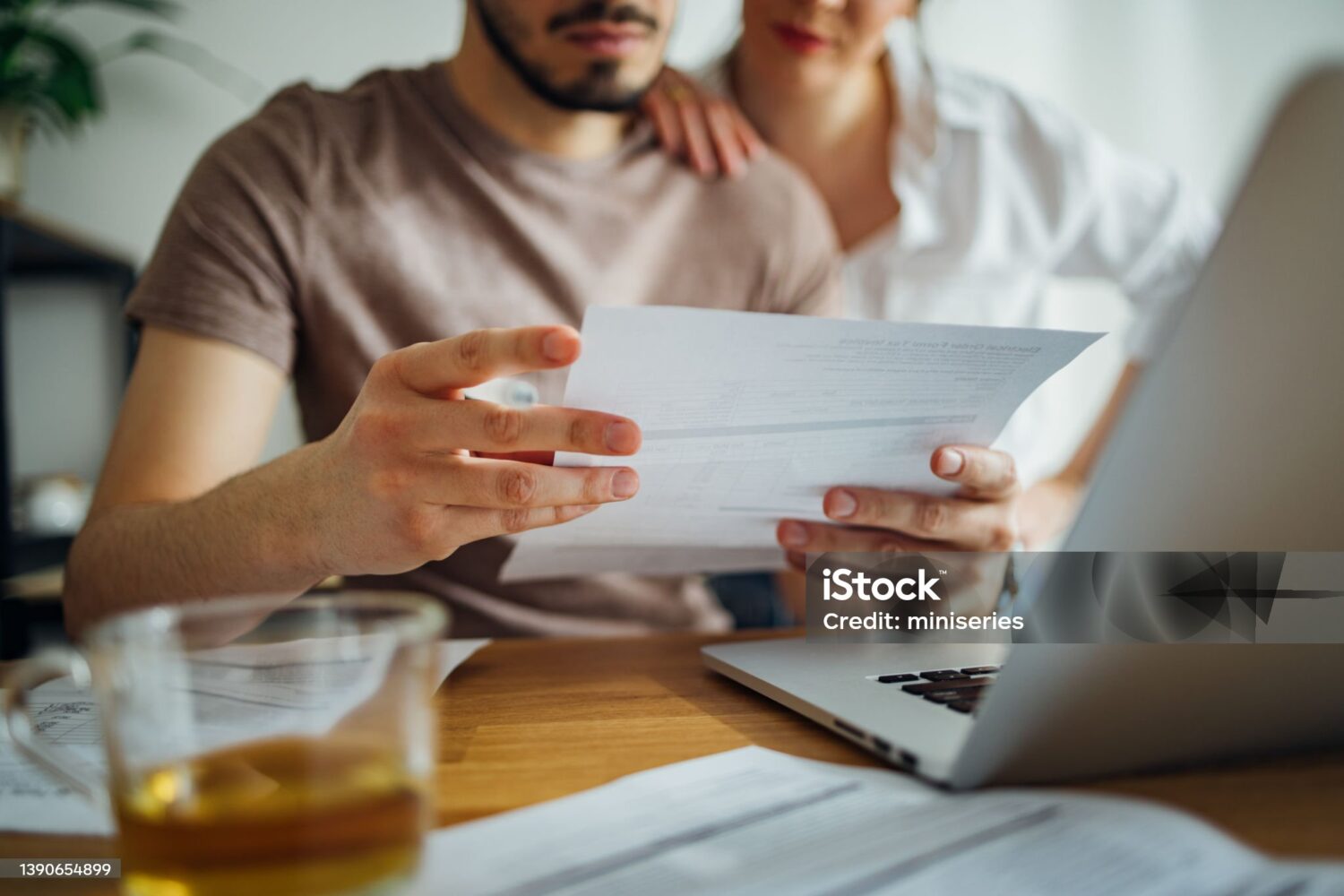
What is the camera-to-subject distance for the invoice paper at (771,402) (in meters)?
0.48

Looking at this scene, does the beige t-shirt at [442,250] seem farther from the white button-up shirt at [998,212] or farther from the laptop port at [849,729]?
the laptop port at [849,729]

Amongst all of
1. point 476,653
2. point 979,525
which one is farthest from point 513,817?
point 979,525

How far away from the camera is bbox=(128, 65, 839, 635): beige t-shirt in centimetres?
96

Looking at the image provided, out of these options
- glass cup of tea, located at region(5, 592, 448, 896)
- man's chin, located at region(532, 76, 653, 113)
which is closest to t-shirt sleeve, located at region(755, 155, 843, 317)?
man's chin, located at region(532, 76, 653, 113)

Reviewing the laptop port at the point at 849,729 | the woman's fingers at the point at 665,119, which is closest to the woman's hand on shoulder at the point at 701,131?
the woman's fingers at the point at 665,119

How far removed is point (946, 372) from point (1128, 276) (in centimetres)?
124

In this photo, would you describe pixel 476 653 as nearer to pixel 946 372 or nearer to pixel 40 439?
pixel 946 372

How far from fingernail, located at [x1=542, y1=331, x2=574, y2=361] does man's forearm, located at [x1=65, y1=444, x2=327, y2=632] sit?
0.23 metres

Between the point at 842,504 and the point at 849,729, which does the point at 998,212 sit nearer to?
the point at 842,504

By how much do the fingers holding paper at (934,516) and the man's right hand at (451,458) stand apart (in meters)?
0.21

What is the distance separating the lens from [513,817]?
39cm

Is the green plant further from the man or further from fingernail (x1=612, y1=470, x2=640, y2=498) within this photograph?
fingernail (x1=612, y1=470, x2=640, y2=498)

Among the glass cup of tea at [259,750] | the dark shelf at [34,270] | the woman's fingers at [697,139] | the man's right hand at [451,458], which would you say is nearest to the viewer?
the glass cup of tea at [259,750]

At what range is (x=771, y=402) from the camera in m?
0.53
